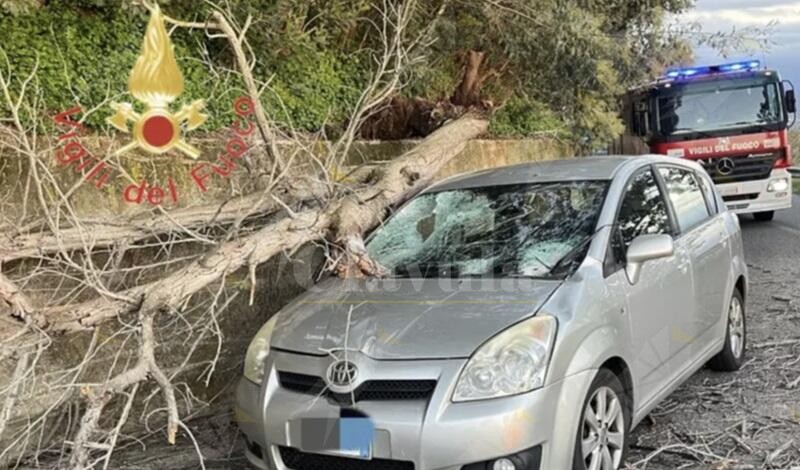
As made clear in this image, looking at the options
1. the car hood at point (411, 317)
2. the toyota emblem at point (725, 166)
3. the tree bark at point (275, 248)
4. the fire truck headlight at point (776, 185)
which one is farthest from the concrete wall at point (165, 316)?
the fire truck headlight at point (776, 185)

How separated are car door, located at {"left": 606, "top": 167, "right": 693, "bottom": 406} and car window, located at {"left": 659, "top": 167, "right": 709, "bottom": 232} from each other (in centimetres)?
19

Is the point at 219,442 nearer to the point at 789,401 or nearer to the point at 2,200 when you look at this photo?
the point at 2,200

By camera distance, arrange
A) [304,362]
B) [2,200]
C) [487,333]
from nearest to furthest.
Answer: [487,333] → [304,362] → [2,200]

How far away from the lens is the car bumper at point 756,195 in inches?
420

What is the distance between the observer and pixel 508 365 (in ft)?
9.34

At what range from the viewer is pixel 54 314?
3744 millimetres

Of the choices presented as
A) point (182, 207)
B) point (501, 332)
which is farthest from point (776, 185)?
point (501, 332)

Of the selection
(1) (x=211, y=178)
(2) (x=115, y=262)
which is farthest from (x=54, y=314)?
(1) (x=211, y=178)

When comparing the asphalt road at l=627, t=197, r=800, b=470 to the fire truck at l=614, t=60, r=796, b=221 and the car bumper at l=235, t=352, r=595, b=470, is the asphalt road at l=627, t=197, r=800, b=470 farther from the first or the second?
the fire truck at l=614, t=60, r=796, b=221

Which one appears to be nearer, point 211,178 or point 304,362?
point 304,362

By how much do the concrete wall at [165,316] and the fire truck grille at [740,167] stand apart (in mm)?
7861

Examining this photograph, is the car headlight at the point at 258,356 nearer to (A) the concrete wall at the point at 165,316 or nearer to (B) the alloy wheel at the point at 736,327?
(A) the concrete wall at the point at 165,316

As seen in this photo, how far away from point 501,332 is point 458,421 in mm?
441

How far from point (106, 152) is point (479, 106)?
4.65 metres
